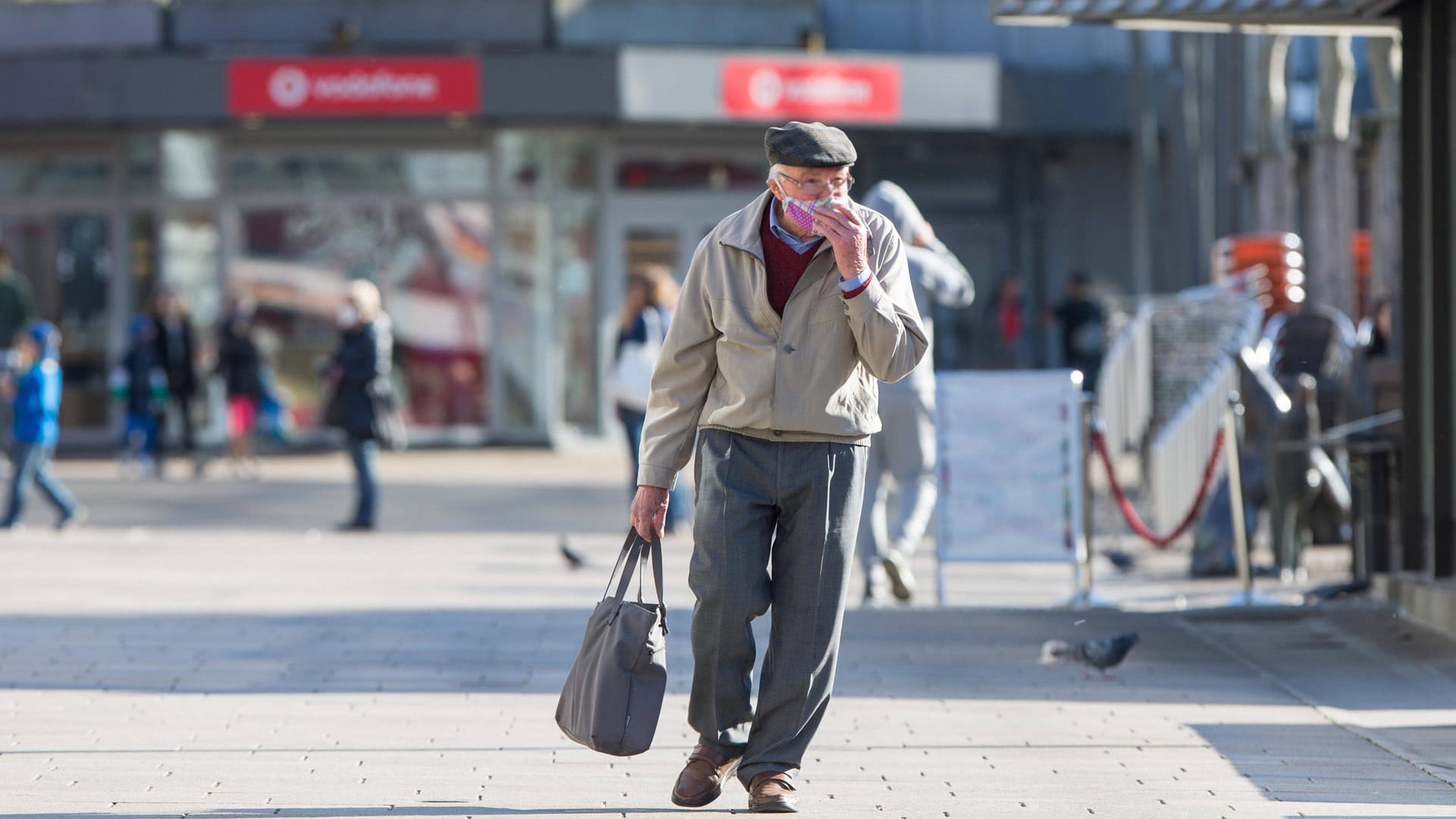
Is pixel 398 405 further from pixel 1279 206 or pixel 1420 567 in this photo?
pixel 1420 567

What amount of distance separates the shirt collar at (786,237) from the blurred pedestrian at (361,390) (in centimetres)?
890

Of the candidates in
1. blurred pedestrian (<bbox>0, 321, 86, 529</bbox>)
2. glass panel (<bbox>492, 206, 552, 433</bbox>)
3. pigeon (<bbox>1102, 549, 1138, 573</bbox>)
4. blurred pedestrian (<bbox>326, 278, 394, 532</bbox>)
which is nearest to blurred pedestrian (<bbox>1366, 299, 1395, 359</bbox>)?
pigeon (<bbox>1102, 549, 1138, 573</bbox>)

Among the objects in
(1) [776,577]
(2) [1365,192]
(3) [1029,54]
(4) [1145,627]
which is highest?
(3) [1029,54]

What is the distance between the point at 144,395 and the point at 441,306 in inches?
176

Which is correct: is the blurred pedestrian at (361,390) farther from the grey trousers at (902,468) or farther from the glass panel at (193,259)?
the glass panel at (193,259)

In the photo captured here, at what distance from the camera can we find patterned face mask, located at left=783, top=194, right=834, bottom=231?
4898 millimetres

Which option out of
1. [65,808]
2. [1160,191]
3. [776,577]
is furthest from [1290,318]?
[1160,191]

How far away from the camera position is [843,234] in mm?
4871

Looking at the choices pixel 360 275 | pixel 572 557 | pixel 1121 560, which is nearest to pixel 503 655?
pixel 572 557

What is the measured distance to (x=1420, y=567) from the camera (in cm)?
874

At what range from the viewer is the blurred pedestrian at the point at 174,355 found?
729 inches

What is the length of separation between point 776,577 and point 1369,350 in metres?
7.34

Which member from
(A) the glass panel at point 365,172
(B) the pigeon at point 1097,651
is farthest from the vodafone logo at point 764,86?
(B) the pigeon at point 1097,651

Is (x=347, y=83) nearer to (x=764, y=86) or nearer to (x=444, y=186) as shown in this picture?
(x=444, y=186)
